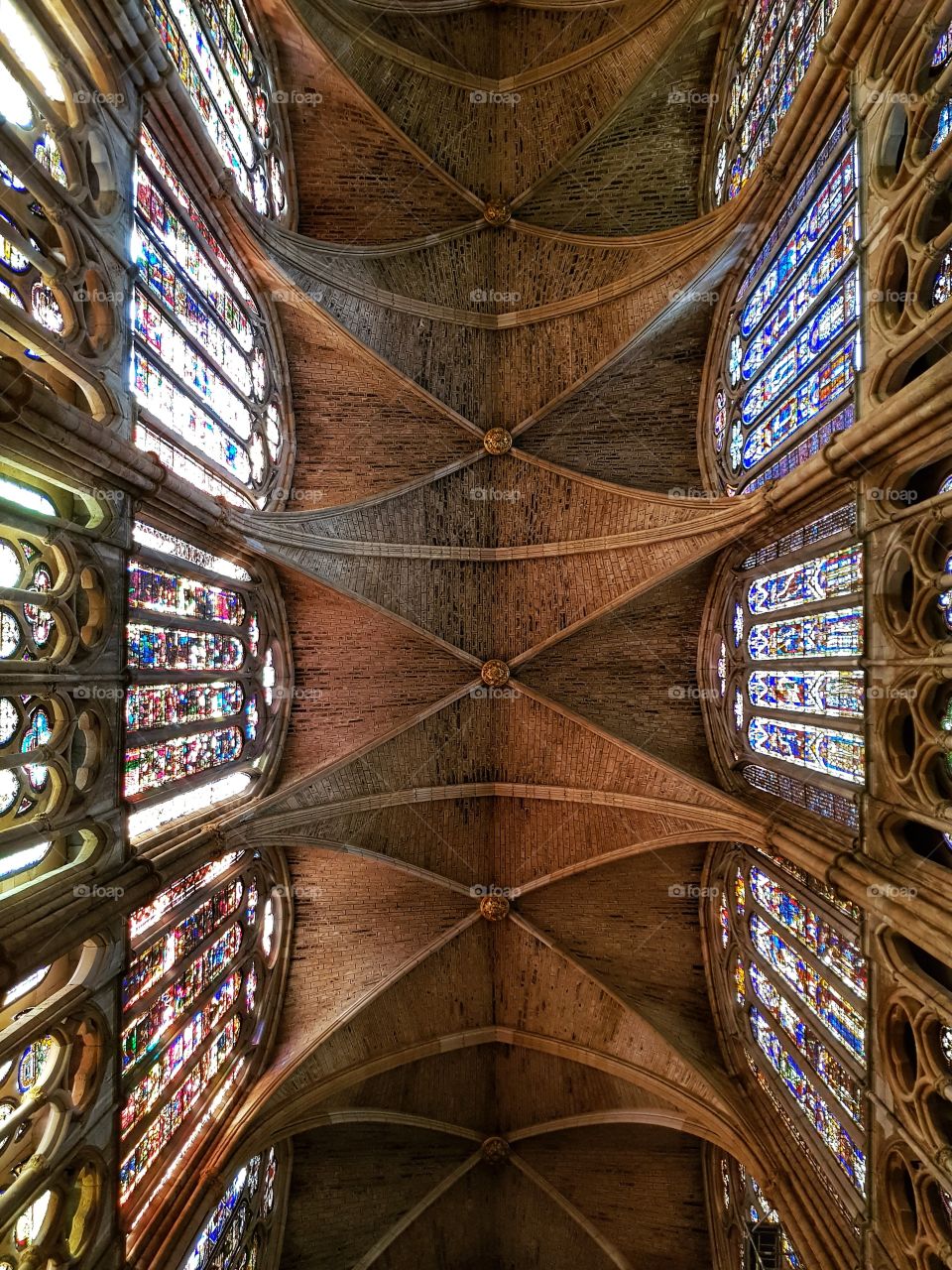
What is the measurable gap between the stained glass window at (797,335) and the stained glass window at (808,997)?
5662 mm

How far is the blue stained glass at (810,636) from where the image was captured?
7410 millimetres

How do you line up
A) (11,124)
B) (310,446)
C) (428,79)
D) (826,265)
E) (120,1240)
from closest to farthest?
1. (11,124)
2. (120,1240)
3. (826,265)
4. (428,79)
5. (310,446)

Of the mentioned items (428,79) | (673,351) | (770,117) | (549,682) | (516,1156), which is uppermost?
(428,79)

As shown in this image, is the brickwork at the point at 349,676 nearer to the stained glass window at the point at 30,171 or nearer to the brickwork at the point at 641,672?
the brickwork at the point at 641,672

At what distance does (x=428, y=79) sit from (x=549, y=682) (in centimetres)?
1014

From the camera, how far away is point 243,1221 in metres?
10.1

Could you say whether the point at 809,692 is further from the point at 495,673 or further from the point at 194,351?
the point at 194,351

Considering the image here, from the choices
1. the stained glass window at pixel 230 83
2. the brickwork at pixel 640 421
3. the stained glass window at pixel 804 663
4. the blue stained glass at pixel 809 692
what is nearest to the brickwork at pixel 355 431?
the brickwork at pixel 640 421

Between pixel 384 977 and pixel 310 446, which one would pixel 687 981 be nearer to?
pixel 384 977

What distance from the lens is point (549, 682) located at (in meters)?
12.3

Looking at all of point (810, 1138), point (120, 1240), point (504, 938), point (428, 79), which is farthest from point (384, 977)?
point (428, 79)

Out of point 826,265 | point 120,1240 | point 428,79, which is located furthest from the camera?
point 428,79

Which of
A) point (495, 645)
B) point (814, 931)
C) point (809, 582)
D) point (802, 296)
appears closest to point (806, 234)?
point (802, 296)

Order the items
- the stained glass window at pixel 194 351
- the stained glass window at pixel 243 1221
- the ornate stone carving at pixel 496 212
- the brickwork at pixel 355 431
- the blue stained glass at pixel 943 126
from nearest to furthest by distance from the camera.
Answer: the blue stained glass at pixel 943 126
the stained glass window at pixel 194 351
the stained glass window at pixel 243 1221
the brickwork at pixel 355 431
the ornate stone carving at pixel 496 212
